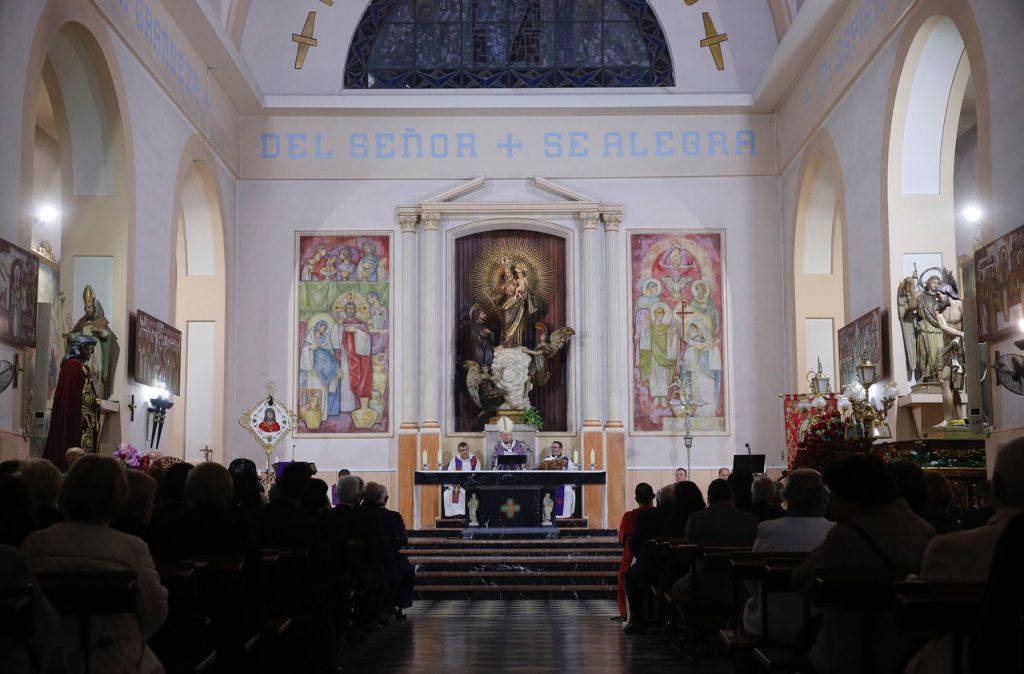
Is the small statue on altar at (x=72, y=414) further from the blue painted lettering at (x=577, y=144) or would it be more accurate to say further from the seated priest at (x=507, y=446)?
the blue painted lettering at (x=577, y=144)

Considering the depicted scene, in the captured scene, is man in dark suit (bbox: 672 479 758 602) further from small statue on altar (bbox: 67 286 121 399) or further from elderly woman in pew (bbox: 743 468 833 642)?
small statue on altar (bbox: 67 286 121 399)

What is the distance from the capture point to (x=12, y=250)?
10117mm

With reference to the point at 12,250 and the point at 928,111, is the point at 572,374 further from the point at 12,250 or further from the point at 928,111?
the point at 12,250

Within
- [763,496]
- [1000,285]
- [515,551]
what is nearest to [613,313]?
[515,551]

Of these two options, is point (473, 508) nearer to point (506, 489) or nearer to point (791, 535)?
point (506, 489)

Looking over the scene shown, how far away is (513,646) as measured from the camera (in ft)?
28.0

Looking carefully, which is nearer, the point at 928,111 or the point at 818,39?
the point at 928,111

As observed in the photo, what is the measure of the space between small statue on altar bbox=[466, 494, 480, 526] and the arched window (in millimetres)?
7129

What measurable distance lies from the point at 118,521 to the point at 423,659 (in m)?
3.20

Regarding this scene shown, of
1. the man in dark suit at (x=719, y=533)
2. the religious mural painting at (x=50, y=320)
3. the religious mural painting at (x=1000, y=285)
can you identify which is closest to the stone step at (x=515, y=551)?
the religious mural painting at (x=50, y=320)

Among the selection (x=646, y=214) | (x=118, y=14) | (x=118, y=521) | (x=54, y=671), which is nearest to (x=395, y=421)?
(x=646, y=214)

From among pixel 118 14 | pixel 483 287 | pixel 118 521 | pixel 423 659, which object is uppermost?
pixel 118 14

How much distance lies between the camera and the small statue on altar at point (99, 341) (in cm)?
1261

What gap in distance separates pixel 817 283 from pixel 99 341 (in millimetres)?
10080
